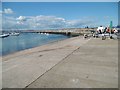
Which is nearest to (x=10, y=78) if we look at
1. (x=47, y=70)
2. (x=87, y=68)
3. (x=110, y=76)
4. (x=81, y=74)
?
(x=47, y=70)

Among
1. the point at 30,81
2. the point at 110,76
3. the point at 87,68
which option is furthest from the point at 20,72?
the point at 110,76

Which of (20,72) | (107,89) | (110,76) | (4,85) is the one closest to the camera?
(107,89)

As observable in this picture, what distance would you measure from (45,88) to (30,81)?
92 centimetres

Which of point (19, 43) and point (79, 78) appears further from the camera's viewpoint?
point (19, 43)

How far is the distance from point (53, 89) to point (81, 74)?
1856mm

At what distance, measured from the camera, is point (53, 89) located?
16.7 ft

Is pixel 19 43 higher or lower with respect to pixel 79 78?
lower

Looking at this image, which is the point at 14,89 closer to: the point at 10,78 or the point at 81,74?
the point at 10,78

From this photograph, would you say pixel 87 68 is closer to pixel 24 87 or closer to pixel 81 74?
pixel 81 74

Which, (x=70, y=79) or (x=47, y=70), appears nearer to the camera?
(x=70, y=79)

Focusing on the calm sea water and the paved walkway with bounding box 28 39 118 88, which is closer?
the paved walkway with bounding box 28 39 118 88

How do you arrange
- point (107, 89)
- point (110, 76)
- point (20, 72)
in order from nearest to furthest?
point (107, 89), point (110, 76), point (20, 72)

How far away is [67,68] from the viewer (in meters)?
7.56

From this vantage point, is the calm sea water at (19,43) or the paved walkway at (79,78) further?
the calm sea water at (19,43)
